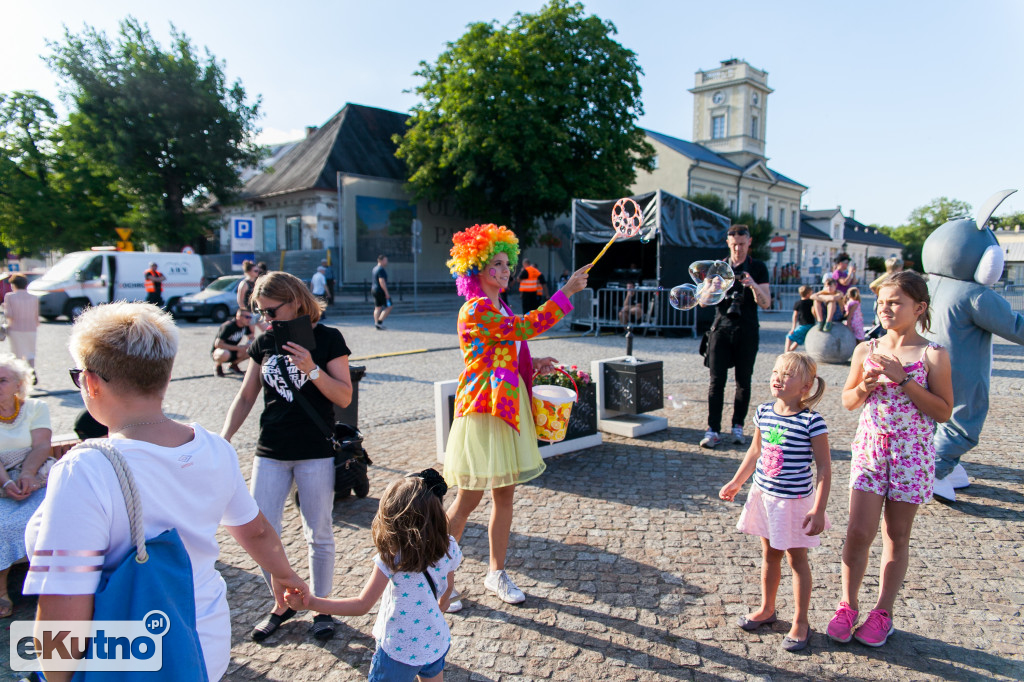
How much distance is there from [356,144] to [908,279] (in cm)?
3143

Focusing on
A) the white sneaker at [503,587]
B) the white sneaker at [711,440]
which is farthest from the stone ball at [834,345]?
the white sneaker at [503,587]

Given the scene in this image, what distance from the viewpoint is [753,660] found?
286 centimetres

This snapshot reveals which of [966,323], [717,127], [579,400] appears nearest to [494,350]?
[579,400]

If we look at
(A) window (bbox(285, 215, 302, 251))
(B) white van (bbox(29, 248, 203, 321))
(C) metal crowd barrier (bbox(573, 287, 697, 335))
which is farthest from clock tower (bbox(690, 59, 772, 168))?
(B) white van (bbox(29, 248, 203, 321))

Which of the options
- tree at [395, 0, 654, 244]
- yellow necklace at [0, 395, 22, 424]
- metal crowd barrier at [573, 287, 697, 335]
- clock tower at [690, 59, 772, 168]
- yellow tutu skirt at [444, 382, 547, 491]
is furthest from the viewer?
clock tower at [690, 59, 772, 168]

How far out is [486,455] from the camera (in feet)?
10.6

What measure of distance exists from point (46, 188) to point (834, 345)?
35562mm

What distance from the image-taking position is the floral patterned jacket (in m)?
3.23

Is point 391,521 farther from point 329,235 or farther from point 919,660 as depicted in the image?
point 329,235

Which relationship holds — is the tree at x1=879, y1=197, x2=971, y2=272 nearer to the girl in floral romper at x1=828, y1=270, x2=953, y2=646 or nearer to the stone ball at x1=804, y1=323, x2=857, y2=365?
the stone ball at x1=804, y1=323, x2=857, y2=365

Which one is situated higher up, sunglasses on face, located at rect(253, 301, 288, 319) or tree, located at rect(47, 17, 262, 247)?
tree, located at rect(47, 17, 262, 247)

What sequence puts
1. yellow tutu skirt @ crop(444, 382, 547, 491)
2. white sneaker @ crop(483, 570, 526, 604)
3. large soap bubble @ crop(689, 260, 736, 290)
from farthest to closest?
large soap bubble @ crop(689, 260, 736, 290) < white sneaker @ crop(483, 570, 526, 604) < yellow tutu skirt @ crop(444, 382, 547, 491)

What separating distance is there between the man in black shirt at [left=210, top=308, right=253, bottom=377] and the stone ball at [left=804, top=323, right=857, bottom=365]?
30.8 ft

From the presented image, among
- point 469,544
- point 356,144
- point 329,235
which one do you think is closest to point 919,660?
point 469,544
